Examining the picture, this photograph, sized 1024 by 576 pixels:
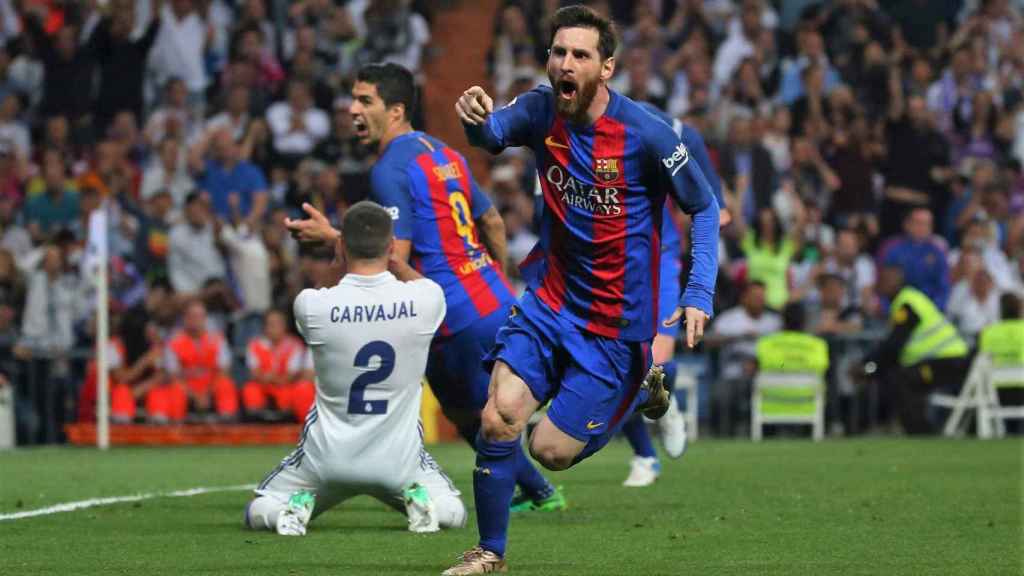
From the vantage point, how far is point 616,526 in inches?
399

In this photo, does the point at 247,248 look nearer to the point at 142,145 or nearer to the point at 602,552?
the point at 142,145

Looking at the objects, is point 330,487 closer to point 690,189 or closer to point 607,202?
point 607,202

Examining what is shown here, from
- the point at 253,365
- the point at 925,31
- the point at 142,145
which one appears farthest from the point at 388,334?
the point at 925,31

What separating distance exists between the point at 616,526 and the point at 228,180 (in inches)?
478

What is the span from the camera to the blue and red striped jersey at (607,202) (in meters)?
8.01

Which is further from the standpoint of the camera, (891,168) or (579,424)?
(891,168)

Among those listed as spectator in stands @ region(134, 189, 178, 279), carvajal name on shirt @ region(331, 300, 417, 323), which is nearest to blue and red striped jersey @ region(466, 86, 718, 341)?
carvajal name on shirt @ region(331, 300, 417, 323)

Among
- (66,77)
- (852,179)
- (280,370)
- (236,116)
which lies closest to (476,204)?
(280,370)

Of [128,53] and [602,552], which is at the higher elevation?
[128,53]

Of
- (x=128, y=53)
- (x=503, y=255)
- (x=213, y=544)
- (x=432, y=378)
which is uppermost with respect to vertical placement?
(x=128, y=53)

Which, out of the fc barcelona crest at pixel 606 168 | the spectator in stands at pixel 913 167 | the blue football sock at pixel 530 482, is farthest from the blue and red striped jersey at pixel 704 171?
the spectator in stands at pixel 913 167

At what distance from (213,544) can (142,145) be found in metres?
13.8

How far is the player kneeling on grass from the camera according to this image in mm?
9266

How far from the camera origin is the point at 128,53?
23.0m
